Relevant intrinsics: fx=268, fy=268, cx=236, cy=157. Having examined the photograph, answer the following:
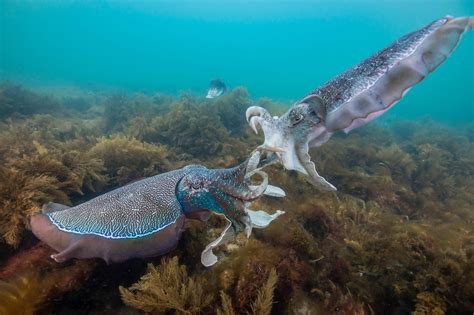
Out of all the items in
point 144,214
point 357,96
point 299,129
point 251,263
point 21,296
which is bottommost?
point 21,296

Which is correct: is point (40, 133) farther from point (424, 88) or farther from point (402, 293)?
point (424, 88)

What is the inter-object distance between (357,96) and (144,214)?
7.63 feet

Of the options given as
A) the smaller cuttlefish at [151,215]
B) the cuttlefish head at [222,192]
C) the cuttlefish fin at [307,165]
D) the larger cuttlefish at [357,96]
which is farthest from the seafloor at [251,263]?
the larger cuttlefish at [357,96]

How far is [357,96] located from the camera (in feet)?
7.27

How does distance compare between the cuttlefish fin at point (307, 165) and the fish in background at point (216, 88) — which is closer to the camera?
the cuttlefish fin at point (307, 165)

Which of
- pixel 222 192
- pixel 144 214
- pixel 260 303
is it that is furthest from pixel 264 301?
pixel 144 214

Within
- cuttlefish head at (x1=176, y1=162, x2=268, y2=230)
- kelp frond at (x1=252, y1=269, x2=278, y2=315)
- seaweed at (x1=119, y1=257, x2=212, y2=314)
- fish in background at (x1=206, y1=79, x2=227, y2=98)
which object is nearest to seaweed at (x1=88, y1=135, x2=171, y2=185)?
cuttlefish head at (x1=176, y1=162, x2=268, y2=230)

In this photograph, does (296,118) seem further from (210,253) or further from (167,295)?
(167,295)

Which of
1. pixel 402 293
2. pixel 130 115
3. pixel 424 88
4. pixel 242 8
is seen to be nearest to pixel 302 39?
pixel 242 8

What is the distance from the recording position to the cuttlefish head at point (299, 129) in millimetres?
2492

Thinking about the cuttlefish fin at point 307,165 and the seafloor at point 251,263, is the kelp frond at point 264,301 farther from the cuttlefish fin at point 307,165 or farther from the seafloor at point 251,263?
the cuttlefish fin at point 307,165

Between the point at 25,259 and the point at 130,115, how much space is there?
409 inches

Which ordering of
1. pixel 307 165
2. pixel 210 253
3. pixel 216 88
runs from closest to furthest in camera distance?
pixel 307 165 < pixel 210 253 < pixel 216 88

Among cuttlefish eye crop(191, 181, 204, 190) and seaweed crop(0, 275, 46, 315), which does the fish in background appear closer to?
cuttlefish eye crop(191, 181, 204, 190)
